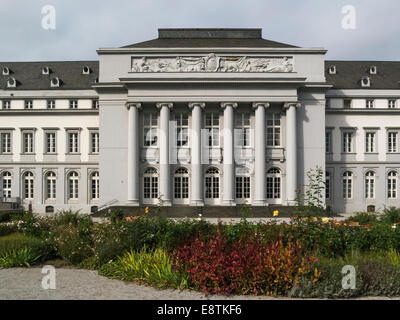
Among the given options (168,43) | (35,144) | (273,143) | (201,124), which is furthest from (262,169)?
(35,144)

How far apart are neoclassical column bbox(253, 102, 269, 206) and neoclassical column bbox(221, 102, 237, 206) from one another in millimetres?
2052

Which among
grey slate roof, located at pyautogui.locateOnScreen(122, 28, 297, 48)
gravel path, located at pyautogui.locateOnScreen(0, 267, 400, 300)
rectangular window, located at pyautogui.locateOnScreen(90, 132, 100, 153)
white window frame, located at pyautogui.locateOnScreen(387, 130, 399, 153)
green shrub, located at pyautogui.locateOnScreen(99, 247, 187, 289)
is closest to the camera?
gravel path, located at pyautogui.locateOnScreen(0, 267, 400, 300)

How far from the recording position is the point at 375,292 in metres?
6.55

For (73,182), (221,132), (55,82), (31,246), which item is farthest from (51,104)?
(31,246)

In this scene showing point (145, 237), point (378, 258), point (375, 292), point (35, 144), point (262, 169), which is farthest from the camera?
point (35, 144)

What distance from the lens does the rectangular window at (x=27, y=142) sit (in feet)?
103

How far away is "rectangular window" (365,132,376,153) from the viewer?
1195 inches

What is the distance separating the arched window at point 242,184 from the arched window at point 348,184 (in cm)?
1129

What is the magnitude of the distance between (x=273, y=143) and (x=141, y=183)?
1268cm

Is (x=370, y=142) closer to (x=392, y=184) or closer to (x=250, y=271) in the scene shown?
(x=392, y=184)

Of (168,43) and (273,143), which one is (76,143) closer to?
(168,43)

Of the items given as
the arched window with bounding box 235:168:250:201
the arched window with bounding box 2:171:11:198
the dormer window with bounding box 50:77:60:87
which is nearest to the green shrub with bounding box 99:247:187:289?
the arched window with bounding box 235:168:250:201

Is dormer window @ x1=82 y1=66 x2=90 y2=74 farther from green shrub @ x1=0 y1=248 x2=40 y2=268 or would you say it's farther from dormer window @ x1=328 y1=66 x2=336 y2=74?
green shrub @ x1=0 y1=248 x2=40 y2=268

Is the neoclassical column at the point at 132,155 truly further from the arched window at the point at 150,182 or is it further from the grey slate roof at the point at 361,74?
the grey slate roof at the point at 361,74
